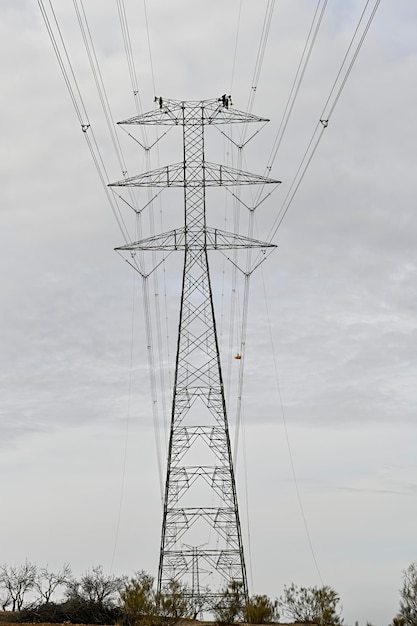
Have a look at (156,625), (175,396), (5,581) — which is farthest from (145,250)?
(5,581)

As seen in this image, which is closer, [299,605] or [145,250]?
[299,605]

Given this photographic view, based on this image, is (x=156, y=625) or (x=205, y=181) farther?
(x=205, y=181)

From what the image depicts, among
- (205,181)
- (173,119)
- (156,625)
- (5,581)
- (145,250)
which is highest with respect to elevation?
(173,119)

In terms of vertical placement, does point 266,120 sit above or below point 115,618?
above

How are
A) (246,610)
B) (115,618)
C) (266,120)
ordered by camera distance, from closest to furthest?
(246,610) → (115,618) → (266,120)

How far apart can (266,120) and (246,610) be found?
25.7 metres

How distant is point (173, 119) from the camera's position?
2238 inches

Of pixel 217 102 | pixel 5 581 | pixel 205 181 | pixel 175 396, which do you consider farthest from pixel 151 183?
pixel 5 581

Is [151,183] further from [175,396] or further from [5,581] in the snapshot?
[5,581]

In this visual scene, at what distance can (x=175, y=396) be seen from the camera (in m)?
52.0

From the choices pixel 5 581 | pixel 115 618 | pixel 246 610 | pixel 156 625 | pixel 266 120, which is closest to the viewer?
pixel 156 625

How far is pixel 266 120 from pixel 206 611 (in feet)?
85.2

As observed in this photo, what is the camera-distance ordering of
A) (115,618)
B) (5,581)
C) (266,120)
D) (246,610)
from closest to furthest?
(246,610)
(115,618)
(266,120)
(5,581)

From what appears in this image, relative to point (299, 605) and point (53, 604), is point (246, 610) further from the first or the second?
point (53, 604)
